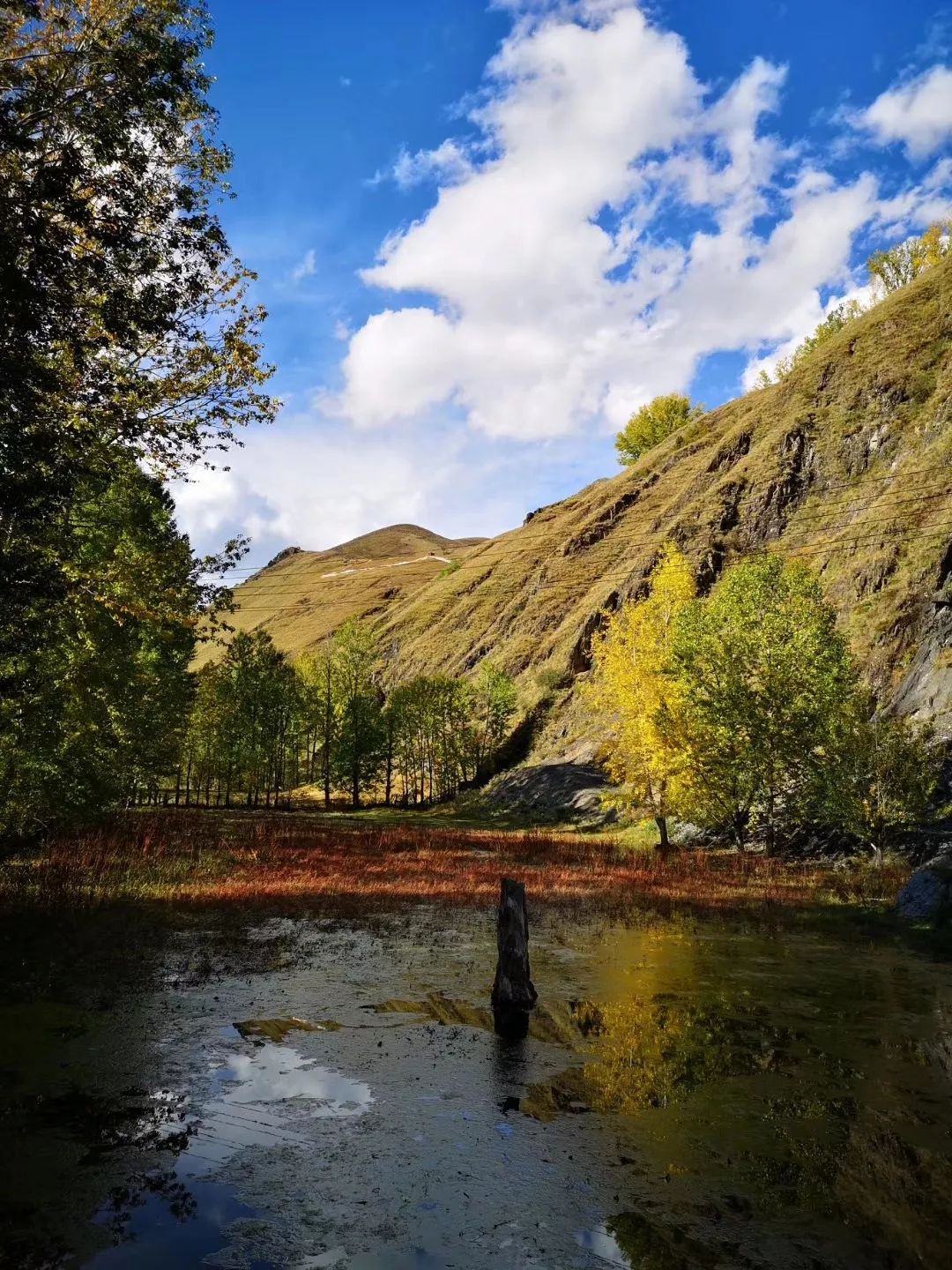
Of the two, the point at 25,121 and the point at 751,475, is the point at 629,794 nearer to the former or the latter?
the point at 25,121

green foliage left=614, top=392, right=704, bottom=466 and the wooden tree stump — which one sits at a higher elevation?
green foliage left=614, top=392, right=704, bottom=466

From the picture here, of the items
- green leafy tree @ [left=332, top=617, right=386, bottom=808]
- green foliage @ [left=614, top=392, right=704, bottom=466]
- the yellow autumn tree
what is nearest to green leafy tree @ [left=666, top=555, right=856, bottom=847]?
the yellow autumn tree

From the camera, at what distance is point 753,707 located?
26562 mm

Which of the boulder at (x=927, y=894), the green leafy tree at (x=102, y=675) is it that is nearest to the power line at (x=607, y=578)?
the green leafy tree at (x=102, y=675)

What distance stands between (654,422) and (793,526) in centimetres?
7093

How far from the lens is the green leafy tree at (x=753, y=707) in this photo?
86.3 ft

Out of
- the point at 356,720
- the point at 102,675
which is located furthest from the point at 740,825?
the point at 356,720

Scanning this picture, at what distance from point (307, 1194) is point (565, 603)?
275 feet

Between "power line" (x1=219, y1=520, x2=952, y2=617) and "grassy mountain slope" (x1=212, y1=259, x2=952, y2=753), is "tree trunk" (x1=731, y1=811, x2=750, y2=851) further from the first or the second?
"power line" (x1=219, y1=520, x2=952, y2=617)

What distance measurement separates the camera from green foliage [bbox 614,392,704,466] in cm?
13100

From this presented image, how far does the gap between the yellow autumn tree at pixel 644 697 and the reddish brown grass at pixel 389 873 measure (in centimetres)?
265

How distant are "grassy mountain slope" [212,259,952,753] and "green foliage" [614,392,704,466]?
54.0ft

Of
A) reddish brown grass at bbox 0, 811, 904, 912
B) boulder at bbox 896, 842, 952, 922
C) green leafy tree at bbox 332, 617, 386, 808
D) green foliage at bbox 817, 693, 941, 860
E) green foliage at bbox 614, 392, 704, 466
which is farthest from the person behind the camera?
green foliage at bbox 614, 392, 704, 466

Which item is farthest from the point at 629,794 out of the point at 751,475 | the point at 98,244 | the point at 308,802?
the point at 751,475
